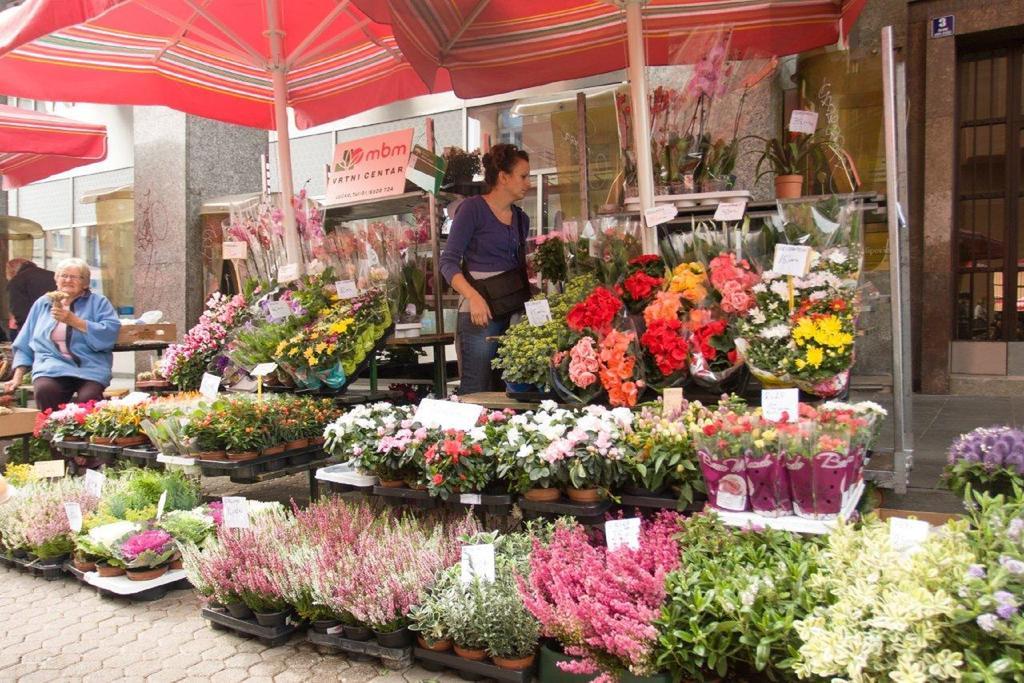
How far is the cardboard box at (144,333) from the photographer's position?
6402mm

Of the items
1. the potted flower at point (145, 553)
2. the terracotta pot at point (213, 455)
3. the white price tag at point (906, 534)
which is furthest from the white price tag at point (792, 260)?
the potted flower at point (145, 553)

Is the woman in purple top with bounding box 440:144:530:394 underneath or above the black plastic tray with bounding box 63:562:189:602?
above

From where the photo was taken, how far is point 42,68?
4730mm

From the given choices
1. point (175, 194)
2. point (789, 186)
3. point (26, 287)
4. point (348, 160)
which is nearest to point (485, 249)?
point (789, 186)

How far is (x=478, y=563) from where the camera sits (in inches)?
105

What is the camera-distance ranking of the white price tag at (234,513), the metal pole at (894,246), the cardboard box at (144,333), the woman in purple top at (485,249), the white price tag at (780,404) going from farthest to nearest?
the cardboard box at (144,333) → the woman in purple top at (485,249) → the white price tag at (234,513) → the metal pole at (894,246) → the white price tag at (780,404)

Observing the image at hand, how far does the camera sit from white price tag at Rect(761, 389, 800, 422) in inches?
100

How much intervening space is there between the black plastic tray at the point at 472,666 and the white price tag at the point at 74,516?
212cm

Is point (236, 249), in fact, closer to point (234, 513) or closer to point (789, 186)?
point (234, 513)

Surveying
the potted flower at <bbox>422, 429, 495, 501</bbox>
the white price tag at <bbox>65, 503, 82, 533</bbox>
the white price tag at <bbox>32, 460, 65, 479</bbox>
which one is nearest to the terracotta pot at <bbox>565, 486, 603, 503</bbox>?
the potted flower at <bbox>422, 429, 495, 501</bbox>

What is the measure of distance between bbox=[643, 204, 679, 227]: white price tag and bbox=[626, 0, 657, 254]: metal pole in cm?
4

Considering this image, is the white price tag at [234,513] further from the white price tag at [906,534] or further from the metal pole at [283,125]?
the white price tag at [906,534]

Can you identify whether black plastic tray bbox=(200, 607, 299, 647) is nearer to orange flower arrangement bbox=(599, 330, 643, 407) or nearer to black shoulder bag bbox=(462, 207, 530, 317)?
orange flower arrangement bbox=(599, 330, 643, 407)

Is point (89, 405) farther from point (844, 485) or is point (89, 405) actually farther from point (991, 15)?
point (991, 15)
